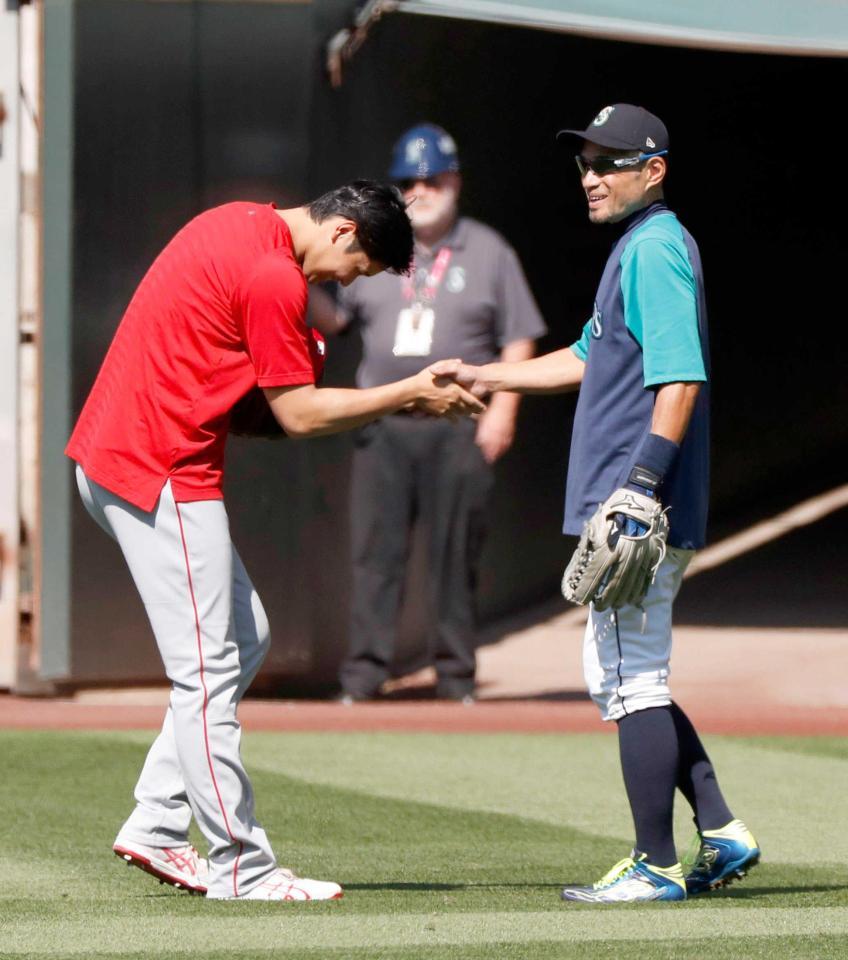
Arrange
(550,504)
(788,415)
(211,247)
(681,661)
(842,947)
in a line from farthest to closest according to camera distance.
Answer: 1. (788,415)
2. (550,504)
3. (681,661)
4. (211,247)
5. (842,947)

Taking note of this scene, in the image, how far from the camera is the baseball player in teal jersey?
4.63m

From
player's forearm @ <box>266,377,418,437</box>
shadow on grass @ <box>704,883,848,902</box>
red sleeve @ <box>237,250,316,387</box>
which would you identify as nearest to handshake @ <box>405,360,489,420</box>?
player's forearm @ <box>266,377,418,437</box>

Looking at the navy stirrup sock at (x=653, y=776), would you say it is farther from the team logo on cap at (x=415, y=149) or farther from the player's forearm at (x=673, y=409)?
the team logo on cap at (x=415, y=149)

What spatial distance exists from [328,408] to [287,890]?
1.17 meters

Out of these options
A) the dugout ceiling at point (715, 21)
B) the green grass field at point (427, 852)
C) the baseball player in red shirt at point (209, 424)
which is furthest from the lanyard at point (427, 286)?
the baseball player in red shirt at point (209, 424)

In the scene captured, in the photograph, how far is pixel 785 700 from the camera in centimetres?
895

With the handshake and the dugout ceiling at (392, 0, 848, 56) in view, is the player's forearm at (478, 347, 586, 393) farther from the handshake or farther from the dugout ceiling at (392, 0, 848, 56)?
the dugout ceiling at (392, 0, 848, 56)

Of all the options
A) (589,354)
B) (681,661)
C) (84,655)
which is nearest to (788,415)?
(681,661)

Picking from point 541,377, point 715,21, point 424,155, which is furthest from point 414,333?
point 541,377

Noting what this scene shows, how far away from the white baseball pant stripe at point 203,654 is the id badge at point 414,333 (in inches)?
148

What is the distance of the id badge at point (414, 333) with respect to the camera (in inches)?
332

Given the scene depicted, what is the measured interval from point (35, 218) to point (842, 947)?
5.52 metres

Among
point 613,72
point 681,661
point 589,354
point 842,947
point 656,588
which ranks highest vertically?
point 613,72

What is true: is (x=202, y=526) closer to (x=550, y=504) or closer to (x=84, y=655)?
(x=84, y=655)
